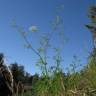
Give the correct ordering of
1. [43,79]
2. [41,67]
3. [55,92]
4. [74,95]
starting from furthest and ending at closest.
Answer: [41,67], [43,79], [55,92], [74,95]

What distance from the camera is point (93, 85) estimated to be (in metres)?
3.80

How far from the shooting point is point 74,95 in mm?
3584

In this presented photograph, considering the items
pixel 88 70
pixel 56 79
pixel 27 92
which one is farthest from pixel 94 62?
pixel 27 92

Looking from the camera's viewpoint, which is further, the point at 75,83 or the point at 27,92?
the point at 27,92

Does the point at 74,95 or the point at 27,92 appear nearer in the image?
the point at 74,95

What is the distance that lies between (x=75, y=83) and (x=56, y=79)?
218mm

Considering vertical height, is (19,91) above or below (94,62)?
below

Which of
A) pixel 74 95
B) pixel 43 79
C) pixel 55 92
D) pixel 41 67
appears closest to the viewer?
pixel 74 95

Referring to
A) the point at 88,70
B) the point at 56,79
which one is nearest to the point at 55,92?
the point at 56,79

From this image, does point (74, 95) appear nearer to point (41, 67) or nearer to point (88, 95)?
point (88, 95)

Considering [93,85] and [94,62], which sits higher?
[94,62]

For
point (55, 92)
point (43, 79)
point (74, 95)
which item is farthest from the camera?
point (43, 79)

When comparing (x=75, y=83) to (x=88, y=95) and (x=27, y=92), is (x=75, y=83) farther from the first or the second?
(x=27, y=92)

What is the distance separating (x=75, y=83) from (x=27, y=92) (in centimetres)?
73
